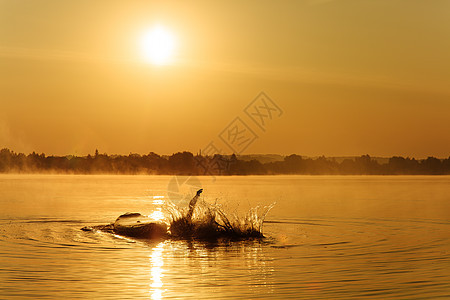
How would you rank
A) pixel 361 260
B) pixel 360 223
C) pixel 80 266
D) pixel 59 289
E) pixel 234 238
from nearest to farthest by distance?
pixel 59 289
pixel 80 266
pixel 361 260
pixel 234 238
pixel 360 223

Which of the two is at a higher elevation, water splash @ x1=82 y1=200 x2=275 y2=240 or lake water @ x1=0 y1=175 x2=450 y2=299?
water splash @ x1=82 y1=200 x2=275 y2=240

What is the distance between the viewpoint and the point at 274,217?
33.8 meters

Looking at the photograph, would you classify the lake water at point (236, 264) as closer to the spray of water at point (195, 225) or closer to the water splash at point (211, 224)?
the spray of water at point (195, 225)

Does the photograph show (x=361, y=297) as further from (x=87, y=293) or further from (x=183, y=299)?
(x=87, y=293)

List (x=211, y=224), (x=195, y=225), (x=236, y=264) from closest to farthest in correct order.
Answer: (x=236, y=264) → (x=211, y=224) → (x=195, y=225)

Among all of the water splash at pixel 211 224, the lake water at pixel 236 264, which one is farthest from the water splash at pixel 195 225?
→ the lake water at pixel 236 264

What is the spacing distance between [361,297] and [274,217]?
64.5 ft

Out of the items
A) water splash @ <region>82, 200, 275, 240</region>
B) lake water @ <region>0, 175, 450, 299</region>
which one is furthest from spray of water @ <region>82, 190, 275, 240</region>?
lake water @ <region>0, 175, 450, 299</region>

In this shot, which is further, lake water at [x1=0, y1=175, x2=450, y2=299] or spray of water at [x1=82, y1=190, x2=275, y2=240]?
spray of water at [x1=82, y1=190, x2=275, y2=240]

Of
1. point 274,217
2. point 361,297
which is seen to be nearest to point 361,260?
point 361,297

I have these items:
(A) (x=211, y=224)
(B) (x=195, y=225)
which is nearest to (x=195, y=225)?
(B) (x=195, y=225)

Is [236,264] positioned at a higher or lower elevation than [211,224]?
lower

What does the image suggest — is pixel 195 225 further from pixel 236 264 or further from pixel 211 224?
pixel 236 264

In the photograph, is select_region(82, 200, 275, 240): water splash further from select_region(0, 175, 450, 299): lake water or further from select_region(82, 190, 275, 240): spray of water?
select_region(0, 175, 450, 299): lake water
